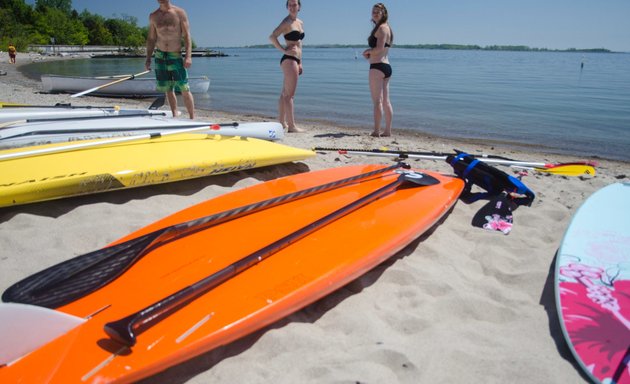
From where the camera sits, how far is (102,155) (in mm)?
3203

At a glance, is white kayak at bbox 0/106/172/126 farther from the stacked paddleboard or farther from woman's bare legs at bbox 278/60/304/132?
woman's bare legs at bbox 278/60/304/132

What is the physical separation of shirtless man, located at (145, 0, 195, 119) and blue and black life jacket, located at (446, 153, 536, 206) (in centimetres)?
356

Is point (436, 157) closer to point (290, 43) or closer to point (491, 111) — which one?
point (290, 43)

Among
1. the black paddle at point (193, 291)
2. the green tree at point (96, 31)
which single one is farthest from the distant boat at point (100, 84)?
the green tree at point (96, 31)

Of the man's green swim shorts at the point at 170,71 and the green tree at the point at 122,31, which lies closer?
the man's green swim shorts at the point at 170,71

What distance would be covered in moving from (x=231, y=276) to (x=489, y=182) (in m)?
2.40

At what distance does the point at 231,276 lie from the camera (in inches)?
72.2

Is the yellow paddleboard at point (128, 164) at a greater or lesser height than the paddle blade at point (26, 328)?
greater

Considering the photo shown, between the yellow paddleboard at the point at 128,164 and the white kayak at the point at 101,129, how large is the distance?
0.39 meters

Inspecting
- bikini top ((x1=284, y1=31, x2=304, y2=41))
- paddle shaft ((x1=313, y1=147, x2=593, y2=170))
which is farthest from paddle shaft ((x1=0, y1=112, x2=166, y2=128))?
paddle shaft ((x1=313, y1=147, x2=593, y2=170))

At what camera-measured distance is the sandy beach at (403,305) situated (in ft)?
5.08

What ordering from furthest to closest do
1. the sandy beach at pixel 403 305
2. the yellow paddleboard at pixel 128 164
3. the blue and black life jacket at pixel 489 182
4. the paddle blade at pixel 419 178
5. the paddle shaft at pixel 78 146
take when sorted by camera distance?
the blue and black life jacket at pixel 489 182, the paddle blade at pixel 419 178, the paddle shaft at pixel 78 146, the yellow paddleboard at pixel 128 164, the sandy beach at pixel 403 305

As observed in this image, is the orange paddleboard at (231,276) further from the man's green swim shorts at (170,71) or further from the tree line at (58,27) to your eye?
the tree line at (58,27)

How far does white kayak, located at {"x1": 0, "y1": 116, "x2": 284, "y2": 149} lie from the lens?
362 centimetres
